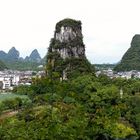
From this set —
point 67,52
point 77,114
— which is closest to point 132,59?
point 67,52

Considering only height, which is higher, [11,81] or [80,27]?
[80,27]

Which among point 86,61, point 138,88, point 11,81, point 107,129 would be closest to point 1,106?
point 107,129

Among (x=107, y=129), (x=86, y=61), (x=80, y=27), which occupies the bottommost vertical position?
(x=107, y=129)

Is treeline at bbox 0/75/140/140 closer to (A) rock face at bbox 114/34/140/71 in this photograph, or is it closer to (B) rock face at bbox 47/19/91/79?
(B) rock face at bbox 47/19/91/79

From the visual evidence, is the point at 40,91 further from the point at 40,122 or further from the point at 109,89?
the point at 40,122

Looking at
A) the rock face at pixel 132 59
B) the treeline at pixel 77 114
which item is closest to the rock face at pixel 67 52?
the treeline at pixel 77 114

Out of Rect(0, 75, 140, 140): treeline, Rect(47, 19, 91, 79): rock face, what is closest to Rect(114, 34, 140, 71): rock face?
Rect(47, 19, 91, 79): rock face

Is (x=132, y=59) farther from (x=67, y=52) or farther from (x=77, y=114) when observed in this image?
(x=77, y=114)
